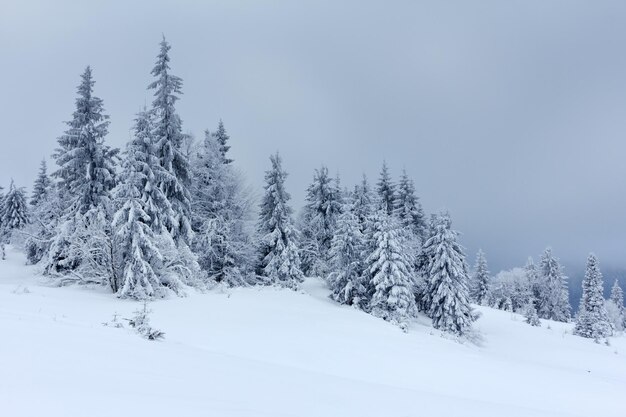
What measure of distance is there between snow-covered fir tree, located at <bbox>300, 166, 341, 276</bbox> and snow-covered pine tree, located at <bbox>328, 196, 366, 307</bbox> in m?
8.81

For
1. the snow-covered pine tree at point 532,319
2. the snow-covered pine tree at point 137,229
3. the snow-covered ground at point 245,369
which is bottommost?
the snow-covered pine tree at point 532,319

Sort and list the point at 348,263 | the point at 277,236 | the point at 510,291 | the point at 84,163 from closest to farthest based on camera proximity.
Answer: the point at 84,163, the point at 348,263, the point at 277,236, the point at 510,291

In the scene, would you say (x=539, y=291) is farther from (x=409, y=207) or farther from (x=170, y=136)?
(x=170, y=136)

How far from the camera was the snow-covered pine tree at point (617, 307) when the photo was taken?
234ft

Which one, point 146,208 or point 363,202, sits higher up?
point 363,202

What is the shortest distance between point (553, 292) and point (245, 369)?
242 feet

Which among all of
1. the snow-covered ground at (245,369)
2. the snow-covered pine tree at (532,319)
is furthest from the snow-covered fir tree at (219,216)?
the snow-covered pine tree at (532,319)

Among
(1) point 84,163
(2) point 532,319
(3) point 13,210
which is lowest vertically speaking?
(2) point 532,319

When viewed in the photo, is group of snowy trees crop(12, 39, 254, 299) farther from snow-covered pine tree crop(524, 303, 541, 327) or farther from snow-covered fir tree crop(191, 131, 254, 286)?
snow-covered pine tree crop(524, 303, 541, 327)

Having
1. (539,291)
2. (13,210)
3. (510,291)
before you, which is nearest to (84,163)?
(13,210)

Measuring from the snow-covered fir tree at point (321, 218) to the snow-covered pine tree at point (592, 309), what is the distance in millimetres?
29956

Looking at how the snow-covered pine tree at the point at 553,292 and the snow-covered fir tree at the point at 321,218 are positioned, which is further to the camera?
the snow-covered pine tree at the point at 553,292

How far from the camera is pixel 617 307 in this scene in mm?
72812

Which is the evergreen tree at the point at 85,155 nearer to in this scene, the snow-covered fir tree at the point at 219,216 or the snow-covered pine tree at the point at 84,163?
the snow-covered pine tree at the point at 84,163
